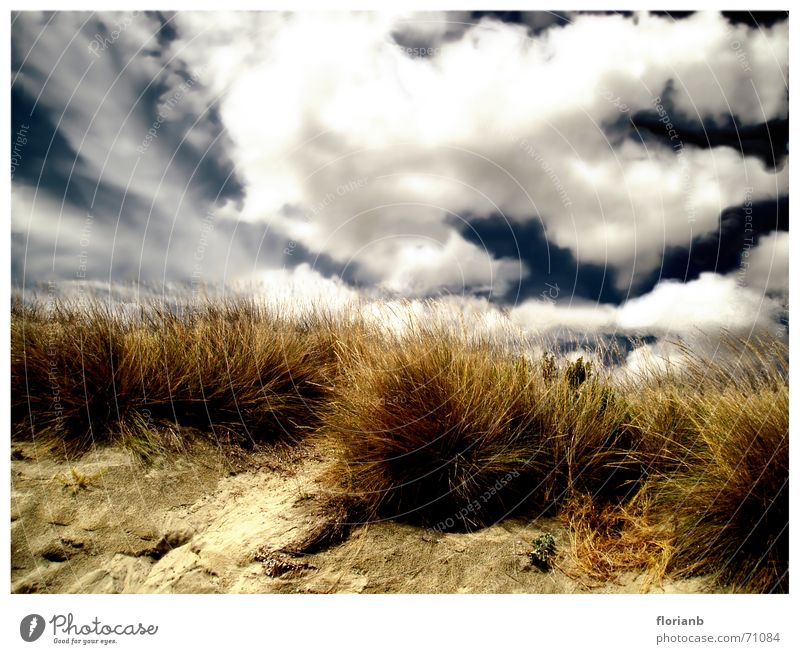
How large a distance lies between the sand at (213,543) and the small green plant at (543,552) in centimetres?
5

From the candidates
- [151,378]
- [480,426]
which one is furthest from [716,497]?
[151,378]

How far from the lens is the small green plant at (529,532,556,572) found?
11.0 feet

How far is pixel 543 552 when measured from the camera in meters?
3.37

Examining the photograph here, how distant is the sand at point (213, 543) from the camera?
3285 mm

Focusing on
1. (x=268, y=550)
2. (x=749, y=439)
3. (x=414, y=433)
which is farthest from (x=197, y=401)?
(x=749, y=439)

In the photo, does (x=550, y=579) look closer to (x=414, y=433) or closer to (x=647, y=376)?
(x=414, y=433)

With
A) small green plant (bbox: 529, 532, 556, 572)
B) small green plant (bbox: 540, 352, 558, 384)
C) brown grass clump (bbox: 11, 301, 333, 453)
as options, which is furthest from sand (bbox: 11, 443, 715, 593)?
small green plant (bbox: 540, 352, 558, 384)

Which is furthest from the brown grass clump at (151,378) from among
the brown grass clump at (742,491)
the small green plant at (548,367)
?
the brown grass clump at (742,491)

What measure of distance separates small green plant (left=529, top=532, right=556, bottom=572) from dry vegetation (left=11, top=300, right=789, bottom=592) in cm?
20

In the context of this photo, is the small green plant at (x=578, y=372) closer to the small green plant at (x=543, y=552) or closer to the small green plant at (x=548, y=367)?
the small green plant at (x=548, y=367)

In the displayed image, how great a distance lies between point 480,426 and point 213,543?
2205 mm

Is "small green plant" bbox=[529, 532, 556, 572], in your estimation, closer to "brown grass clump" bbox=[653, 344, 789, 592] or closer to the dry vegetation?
the dry vegetation

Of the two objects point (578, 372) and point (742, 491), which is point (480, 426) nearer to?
point (578, 372)
